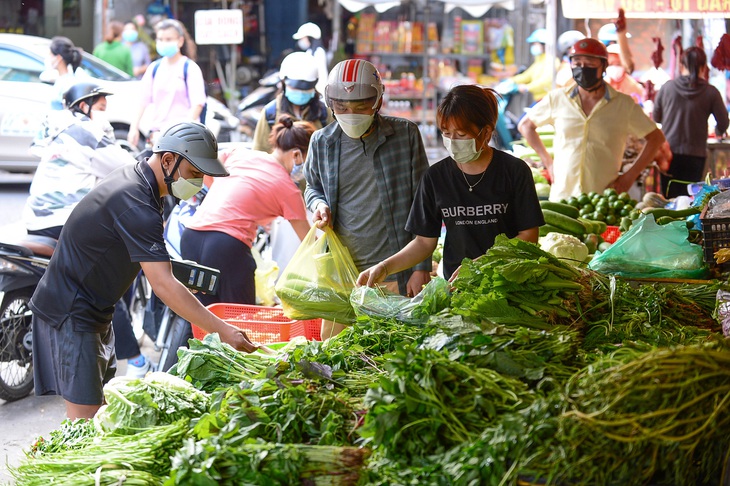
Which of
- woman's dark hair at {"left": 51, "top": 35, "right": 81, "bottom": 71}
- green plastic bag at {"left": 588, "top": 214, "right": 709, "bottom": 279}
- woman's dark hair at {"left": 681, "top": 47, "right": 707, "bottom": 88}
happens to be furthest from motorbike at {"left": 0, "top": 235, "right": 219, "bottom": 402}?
woman's dark hair at {"left": 681, "top": 47, "right": 707, "bottom": 88}

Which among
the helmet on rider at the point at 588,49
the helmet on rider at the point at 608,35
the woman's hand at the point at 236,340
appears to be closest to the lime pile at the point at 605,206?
the helmet on rider at the point at 588,49

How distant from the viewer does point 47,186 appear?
660 cm

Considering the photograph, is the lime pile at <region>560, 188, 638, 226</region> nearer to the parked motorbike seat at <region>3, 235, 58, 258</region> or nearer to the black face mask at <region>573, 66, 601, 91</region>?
the black face mask at <region>573, 66, 601, 91</region>

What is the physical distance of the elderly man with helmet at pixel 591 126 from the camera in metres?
6.84

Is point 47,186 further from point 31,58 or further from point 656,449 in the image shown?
point 31,58

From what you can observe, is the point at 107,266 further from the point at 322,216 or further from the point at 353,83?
the point at 353,83

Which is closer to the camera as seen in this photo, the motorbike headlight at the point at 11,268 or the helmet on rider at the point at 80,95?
the motorbike headlight at the point at 11,268

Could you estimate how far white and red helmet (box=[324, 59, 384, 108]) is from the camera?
4.60 metres

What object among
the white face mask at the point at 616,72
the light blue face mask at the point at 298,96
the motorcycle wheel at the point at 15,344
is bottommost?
the motorcycle wheel at the point at 15,344

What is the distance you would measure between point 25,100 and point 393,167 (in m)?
9.02

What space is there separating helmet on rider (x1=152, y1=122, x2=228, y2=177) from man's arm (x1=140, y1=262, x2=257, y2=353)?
460mm

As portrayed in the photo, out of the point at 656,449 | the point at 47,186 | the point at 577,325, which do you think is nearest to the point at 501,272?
A: the point at 577,325

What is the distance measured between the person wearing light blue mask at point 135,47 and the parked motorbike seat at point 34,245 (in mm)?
9684

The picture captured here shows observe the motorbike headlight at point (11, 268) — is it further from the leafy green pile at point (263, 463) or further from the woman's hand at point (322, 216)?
the leafy green pile at point (263, 463)
